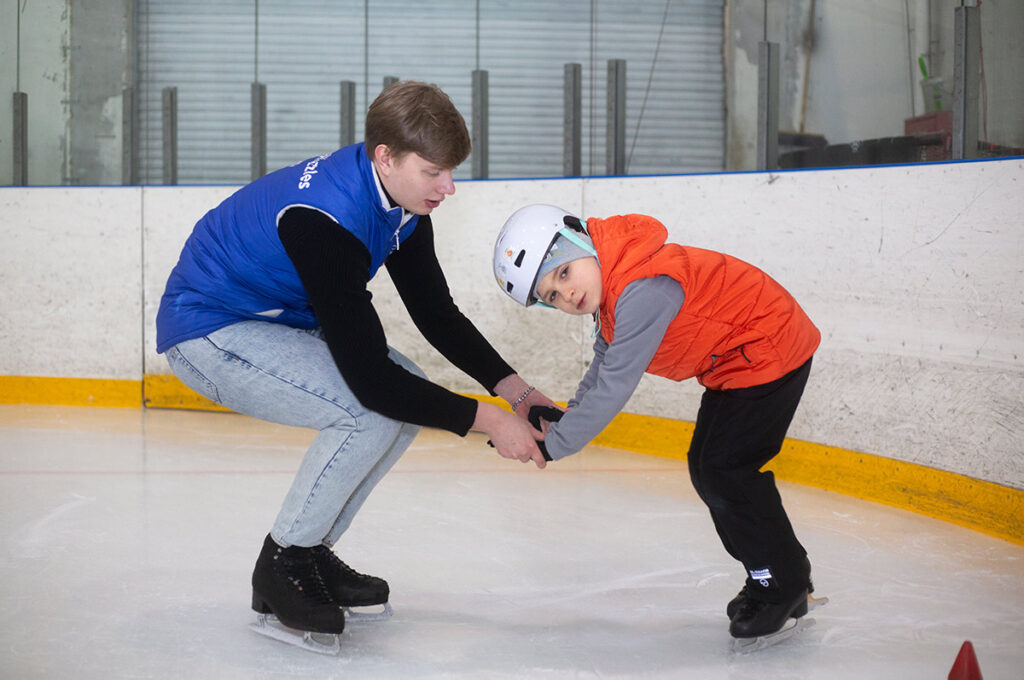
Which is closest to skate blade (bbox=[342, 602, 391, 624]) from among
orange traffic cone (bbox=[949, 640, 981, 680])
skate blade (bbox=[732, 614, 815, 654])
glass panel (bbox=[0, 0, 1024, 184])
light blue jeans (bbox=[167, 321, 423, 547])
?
light blue jeans (bbox=[167, 321, 423, 547])

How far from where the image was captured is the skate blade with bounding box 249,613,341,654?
2223 mm

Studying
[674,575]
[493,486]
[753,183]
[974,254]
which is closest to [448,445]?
[493,486]

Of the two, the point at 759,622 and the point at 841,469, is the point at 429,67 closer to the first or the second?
the point at 841,469

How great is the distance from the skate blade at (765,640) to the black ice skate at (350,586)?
0.81 meters

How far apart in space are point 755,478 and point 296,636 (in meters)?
1.07

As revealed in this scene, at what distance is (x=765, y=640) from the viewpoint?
7.51 ft

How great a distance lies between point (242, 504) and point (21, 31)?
15.2 ft

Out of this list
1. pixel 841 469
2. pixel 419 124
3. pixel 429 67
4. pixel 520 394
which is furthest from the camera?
pixel 429 67

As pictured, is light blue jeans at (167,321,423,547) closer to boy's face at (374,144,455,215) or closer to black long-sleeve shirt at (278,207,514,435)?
black long-sleeve shirt at (278,207,514,435)

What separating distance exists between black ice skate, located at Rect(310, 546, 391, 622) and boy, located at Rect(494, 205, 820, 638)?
0.60 meters

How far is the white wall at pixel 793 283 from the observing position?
3.34 meters

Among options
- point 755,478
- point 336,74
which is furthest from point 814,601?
point 336,74

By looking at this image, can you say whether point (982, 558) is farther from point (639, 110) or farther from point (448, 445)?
point (639, 110)

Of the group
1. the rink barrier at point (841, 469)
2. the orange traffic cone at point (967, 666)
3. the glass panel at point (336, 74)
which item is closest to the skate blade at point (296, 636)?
the orange traffic cone at point (967, 666)
